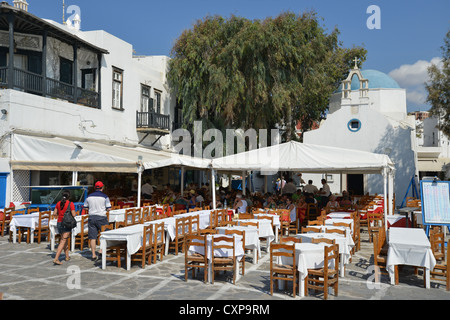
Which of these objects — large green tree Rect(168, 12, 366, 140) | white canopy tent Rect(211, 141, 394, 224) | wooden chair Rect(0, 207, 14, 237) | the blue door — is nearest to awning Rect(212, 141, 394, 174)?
white canopy tent Rect(211, 141, 394, 224)

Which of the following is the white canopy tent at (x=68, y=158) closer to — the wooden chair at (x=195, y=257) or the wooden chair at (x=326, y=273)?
the wooden chair at (x=195, y=257)

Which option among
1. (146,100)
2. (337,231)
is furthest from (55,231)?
(146,100)

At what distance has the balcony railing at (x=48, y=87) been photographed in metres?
14.8

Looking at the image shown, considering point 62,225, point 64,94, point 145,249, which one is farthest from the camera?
point 64,94

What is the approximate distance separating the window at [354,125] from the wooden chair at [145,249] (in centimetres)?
1934

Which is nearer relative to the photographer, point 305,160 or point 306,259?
point 306,259

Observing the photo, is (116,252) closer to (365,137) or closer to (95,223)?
(95,223)

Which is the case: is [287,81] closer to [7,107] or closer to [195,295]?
[7,107]

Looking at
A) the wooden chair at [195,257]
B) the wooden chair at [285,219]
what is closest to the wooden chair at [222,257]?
the wooden chair at [195,257]

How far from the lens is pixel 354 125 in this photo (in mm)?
25703

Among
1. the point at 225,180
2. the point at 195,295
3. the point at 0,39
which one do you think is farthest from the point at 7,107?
the point at 225,180

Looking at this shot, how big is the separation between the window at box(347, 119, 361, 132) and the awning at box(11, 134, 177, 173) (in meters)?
15.2

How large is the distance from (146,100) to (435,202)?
16.7 metres

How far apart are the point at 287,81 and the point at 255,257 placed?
15.0 meters
